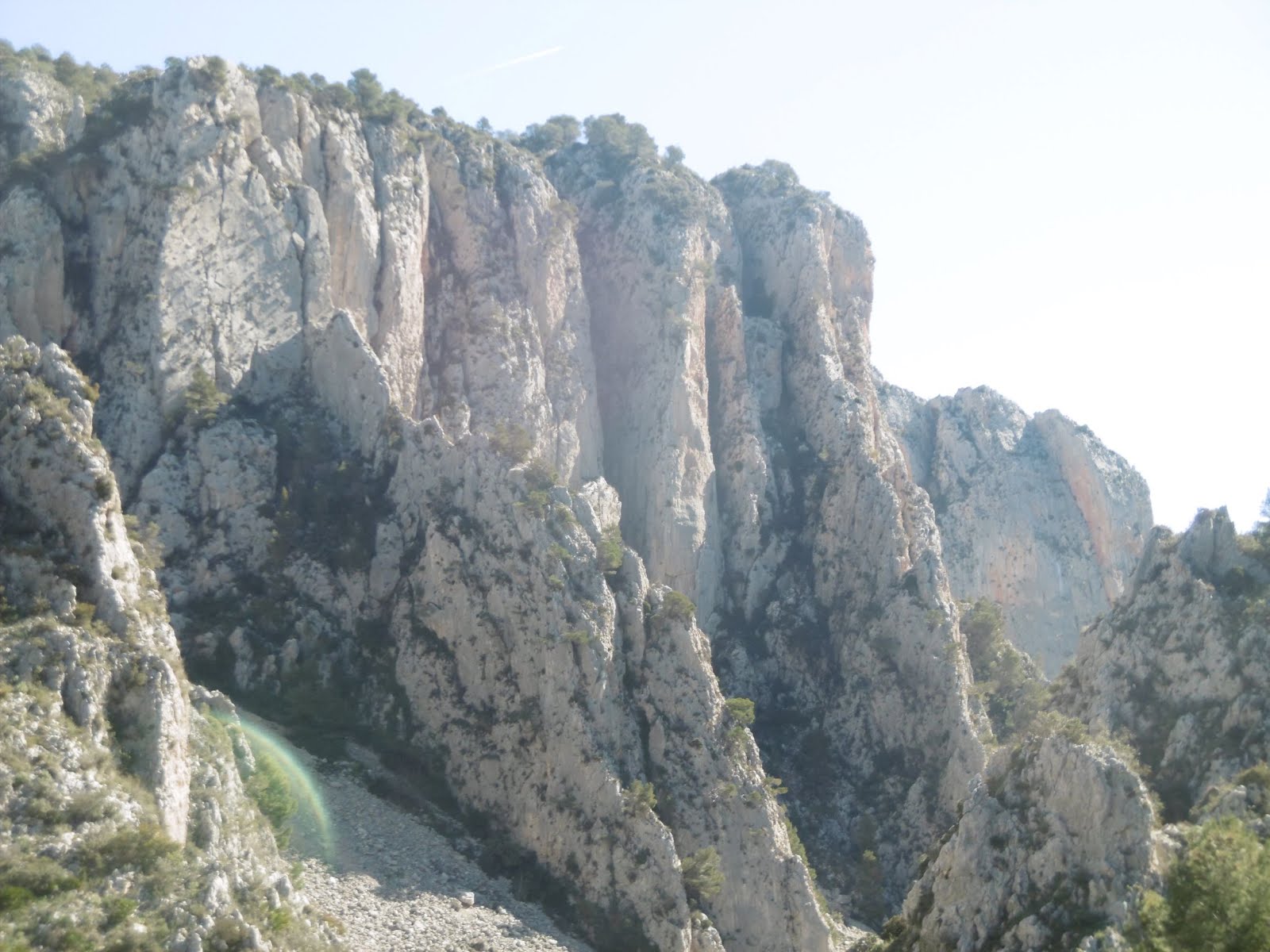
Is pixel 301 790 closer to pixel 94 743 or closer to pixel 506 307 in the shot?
pixel 94 743

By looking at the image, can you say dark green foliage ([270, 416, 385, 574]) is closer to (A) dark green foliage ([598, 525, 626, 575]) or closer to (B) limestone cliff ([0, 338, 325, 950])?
(A) dark green foliage ([598, 525, 626, 575])

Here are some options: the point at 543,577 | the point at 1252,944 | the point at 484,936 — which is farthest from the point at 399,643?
the point at 1252,944

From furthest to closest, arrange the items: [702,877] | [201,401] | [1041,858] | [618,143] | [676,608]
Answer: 1. [618,143]
2. [676,608]
3. [201,401]
4. [702,877]
5. [1041,858]

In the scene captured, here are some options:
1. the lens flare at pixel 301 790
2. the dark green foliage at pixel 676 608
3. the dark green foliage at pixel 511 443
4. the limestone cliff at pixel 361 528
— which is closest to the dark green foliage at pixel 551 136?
the limestone cliff at pixel 361 528

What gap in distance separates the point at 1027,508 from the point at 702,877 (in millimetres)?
69349

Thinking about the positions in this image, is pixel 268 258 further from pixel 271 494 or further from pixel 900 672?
pixel 900 672

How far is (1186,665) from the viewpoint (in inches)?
2164

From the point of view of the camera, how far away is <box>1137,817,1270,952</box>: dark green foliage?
2947 centimetres

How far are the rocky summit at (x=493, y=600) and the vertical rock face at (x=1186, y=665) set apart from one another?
0.74 ft

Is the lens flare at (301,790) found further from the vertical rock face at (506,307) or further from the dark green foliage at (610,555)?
the vertical rock face at (506,307)

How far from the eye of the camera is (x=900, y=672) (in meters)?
75.6

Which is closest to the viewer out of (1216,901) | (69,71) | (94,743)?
(1216,901)

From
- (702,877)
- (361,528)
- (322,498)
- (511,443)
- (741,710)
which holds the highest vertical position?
(511,443)

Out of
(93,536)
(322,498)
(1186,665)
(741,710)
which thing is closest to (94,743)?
(93,536)
